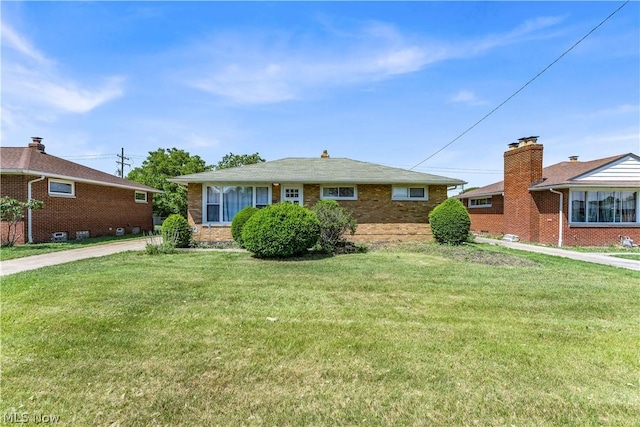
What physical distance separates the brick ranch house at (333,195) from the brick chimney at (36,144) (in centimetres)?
993

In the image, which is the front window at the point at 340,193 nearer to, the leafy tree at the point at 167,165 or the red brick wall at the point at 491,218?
the red brick wall at the point at 491,218

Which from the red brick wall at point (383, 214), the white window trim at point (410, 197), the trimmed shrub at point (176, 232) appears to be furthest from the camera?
the white window trim at point (410, 197)

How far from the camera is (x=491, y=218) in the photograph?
1981 centimetres

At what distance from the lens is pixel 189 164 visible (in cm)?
3158

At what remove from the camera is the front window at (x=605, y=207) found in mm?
14398

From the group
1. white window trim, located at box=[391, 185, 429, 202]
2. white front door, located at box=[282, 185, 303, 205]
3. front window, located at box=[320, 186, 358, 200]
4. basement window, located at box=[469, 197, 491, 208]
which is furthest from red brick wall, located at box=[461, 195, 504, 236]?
white front door, located at box=[282, 185, 303, 205]

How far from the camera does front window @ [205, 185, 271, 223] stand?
13750 millimetres

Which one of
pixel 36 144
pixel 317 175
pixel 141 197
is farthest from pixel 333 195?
pixel 36 144

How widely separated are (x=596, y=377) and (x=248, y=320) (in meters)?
3.85

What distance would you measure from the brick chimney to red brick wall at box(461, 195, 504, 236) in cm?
2614

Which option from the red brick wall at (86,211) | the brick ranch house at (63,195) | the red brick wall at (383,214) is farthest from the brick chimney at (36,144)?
the red brick wall at (383,214)

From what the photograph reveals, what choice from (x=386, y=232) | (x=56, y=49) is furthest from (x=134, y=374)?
(x=386, y=232)

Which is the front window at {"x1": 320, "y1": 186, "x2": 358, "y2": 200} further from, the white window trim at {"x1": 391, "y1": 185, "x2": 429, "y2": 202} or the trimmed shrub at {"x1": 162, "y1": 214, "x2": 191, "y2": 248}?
the trimmed shrub at {"x1": 162, "y1": 214, "x2": 191, "y2": 248}

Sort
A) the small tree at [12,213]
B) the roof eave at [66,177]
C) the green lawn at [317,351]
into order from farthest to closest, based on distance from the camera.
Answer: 1. the roof eave at [66,177]
2. the small tree at [12,213]
3. the green lawn at [317,351]
